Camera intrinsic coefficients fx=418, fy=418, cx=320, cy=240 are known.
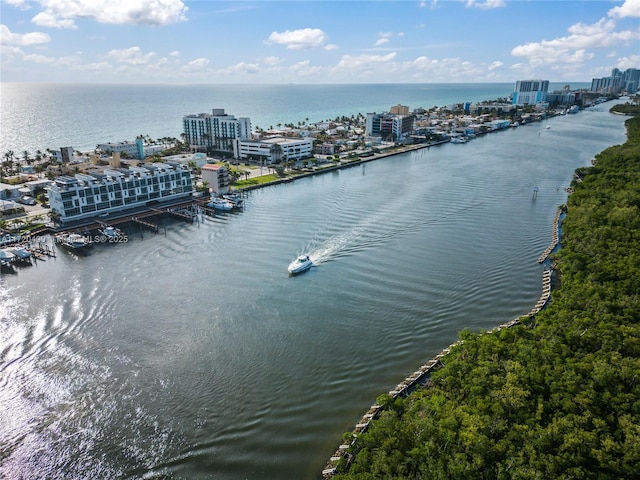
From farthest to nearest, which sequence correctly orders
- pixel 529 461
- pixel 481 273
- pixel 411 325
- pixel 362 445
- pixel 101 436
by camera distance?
pixel 481 273 < pixel 411 325 < pixel 101 436 < pixel 362 445 < pixel 529 461

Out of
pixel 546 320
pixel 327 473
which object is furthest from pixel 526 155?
pixel 327 473

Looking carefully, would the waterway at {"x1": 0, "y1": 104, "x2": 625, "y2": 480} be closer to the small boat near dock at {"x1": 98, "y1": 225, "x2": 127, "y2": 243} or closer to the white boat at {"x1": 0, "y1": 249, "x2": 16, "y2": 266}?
the small boat near dock at {"x1": 98, "y1": 225, "x2": 127, "y2": 243}

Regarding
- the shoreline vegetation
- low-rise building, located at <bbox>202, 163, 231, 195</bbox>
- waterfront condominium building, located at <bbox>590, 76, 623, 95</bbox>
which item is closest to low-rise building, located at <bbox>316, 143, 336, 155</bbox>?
low-rise building, located at <bbox>202, 163, 231, 195</bbox>

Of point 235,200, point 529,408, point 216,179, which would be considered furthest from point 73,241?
point 529,408

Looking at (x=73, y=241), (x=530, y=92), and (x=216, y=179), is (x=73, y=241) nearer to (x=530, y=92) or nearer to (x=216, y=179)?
(x=216, y=179)

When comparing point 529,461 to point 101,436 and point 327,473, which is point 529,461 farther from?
point 101,436
